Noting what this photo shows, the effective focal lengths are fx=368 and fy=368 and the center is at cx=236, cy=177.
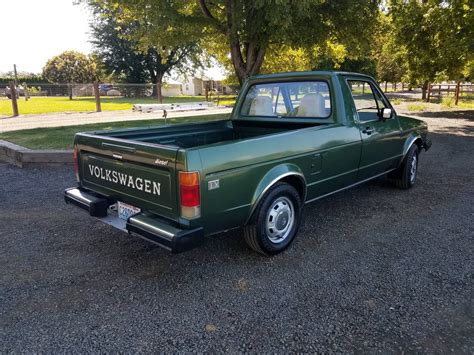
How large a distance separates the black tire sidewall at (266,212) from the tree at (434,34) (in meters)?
13.0

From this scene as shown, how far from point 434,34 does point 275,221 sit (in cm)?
1528

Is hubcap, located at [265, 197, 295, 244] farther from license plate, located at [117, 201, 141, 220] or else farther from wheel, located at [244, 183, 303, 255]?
license plate, located at [117, 201, 141, 220]

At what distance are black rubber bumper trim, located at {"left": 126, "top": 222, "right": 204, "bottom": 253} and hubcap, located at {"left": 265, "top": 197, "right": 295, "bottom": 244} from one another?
85 centimetres

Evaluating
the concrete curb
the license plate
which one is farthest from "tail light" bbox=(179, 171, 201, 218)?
the concrete curb

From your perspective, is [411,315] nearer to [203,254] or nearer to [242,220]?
[242,220]

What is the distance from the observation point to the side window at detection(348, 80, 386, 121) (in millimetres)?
4758

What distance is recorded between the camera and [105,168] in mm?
3580

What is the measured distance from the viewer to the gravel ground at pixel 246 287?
2.56 m

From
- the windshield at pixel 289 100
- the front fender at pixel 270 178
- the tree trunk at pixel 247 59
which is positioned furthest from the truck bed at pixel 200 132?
the tree trunk at pixel 247 59

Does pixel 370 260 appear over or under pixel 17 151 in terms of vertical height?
under

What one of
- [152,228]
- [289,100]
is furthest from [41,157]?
[152,228]

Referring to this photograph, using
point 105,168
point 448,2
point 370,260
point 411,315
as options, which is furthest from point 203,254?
point 448,2

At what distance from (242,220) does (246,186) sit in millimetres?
321

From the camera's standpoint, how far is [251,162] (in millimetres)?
3232
